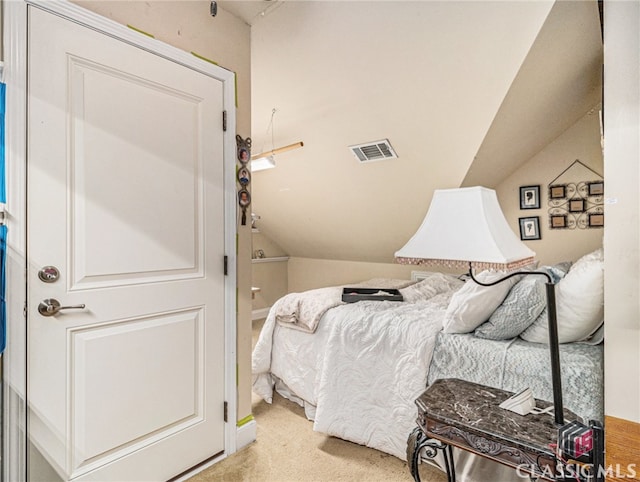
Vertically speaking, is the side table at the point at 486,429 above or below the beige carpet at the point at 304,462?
above

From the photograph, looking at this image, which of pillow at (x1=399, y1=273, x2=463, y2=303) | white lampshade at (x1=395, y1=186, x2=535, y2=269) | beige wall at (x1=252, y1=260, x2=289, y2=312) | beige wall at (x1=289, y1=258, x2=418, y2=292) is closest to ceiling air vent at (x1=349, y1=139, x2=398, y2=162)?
pillow at (x1=399, y1=273, x2=463, y2=303)

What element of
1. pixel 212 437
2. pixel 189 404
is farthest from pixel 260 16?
pixel 212 437

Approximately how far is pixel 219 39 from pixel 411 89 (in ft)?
4.61

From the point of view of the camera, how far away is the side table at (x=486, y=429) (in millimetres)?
1030

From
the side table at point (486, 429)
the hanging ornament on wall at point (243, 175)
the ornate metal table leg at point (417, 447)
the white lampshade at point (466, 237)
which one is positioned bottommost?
the ornate metal table leg at point (417, 447)

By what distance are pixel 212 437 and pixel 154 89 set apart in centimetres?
177

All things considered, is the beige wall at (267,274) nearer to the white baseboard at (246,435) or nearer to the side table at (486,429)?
the white baseboard at (246,435)

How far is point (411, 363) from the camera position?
183 centimetres

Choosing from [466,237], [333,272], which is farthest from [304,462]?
[333,272]

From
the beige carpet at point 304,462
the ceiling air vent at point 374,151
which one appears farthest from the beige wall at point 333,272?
the beige carpet at point 304,462

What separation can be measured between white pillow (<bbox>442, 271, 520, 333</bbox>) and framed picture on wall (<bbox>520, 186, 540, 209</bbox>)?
218 centimetres

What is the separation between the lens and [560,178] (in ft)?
11.0

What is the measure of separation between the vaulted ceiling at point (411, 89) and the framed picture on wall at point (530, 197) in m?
0.26

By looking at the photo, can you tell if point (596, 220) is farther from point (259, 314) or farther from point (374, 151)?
point (259, 314)
